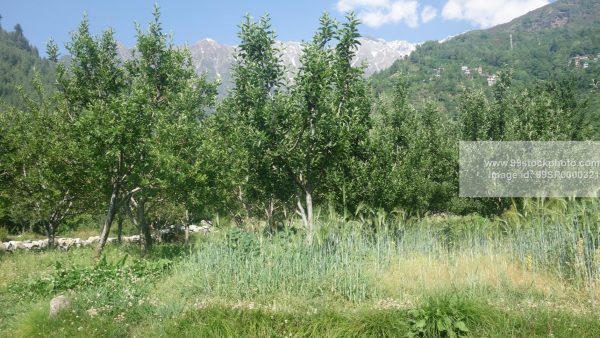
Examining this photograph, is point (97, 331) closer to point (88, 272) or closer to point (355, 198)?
point (88, 272)

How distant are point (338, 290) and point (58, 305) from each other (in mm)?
4998

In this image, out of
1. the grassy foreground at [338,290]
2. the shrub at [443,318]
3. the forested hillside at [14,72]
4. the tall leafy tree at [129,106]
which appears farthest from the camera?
the forested hillside at [14,72]

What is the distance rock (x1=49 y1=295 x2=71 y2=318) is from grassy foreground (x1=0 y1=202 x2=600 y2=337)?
0.36ft

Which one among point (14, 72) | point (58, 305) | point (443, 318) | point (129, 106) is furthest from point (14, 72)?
point (443, 318)

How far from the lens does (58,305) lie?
23.7 feet

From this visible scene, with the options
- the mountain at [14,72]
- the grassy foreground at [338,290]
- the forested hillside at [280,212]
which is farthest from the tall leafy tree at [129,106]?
the mountain at [14,72]

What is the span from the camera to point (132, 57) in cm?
1962

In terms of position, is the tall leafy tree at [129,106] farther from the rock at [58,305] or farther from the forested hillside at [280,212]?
the rock at [58,305]

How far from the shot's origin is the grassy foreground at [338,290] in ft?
21.2

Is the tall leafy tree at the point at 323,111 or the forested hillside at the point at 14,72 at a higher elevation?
the forested hillside at the point at 14,72

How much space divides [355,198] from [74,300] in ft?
29.9

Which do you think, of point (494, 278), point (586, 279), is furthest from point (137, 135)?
point (586, 279)

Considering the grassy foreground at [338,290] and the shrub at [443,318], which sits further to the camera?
the grassy foreground at [338,290]

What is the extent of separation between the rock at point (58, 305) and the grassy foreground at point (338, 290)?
0.11 m
